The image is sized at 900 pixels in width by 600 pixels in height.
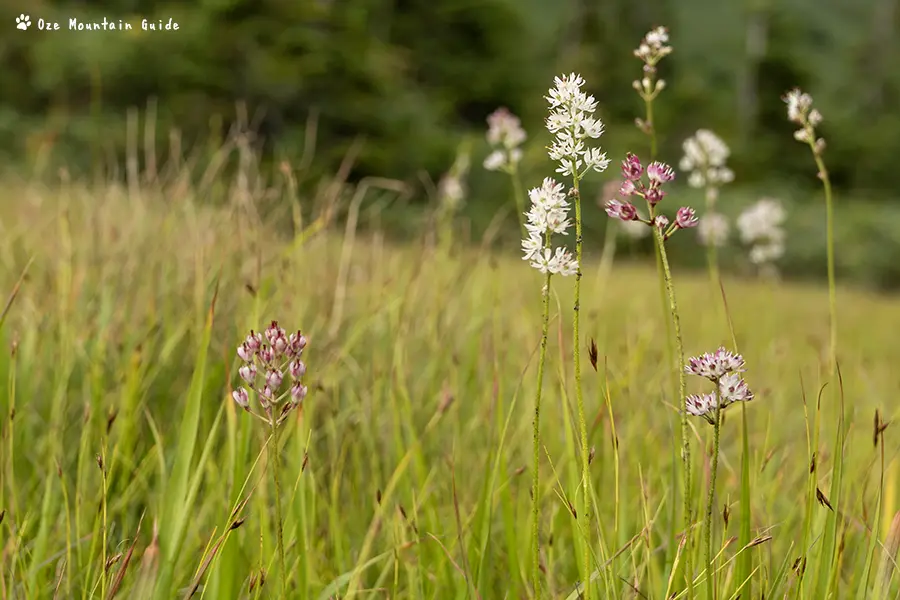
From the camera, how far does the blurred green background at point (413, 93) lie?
16.3 meters

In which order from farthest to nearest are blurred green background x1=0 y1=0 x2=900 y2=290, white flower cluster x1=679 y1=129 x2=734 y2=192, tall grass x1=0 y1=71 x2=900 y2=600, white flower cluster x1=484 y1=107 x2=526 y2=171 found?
blurred green background x1=0 y1=0 x2=900 y2=290 < white flower cluster x1=679 y1=129 x2=734 y2=192 < white flower cluster x1=484 y1=107 x2=526 y2=171 < tall grass x1=0 y1=71 x2=900 y2=600

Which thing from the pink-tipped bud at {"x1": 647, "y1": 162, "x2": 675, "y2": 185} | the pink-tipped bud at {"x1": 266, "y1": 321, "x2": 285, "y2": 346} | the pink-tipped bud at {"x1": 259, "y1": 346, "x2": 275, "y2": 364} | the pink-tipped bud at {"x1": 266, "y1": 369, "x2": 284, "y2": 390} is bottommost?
the pink-tipped bud at {"x1": 266, "y1": 369, "x2": 284, "y2": 390}

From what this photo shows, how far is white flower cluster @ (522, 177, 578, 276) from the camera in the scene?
2.52 feet

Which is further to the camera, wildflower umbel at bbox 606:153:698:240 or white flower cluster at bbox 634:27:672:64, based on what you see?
white flower cluster at bbox 634:27:672:64

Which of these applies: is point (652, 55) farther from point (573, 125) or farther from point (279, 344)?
point (279, 344)

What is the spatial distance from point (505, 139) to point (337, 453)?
79 cm

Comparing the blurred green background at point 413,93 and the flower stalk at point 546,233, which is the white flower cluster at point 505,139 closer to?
the flower stalk at point 546,233

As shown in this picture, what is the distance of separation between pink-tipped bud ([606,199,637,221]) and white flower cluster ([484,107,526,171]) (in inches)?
28.2

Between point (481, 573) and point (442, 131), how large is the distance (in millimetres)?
21165

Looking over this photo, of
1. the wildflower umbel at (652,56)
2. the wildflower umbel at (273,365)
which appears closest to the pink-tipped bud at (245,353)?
the wildflower umbel at (273,365)

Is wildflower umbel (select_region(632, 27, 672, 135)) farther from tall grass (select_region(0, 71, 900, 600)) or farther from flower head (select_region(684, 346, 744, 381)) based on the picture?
flower head (select_region(684, 346, 744, 381))

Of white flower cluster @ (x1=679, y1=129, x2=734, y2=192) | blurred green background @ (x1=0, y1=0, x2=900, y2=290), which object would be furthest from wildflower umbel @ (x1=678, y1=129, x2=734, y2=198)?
blurred green background @ (x1=0, y1=0, x2=900, y2=290)

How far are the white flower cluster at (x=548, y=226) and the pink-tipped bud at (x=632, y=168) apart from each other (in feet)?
0.22

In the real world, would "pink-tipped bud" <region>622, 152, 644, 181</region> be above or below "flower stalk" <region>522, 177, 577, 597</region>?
above
